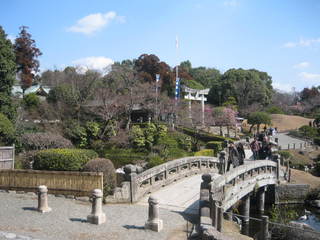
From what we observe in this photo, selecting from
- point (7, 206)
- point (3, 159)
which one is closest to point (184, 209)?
point (7, 206)

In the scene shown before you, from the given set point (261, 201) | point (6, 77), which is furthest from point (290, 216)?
point (6, 77)

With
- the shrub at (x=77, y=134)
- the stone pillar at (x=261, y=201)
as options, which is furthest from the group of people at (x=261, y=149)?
the shrub at (x=77, y=134)

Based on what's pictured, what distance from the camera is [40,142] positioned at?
926 inches

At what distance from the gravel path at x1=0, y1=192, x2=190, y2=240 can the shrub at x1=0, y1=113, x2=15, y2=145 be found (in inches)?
398

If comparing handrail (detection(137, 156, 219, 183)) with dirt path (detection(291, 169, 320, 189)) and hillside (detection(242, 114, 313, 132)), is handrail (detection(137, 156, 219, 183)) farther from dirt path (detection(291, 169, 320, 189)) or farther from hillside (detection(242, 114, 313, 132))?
hillside (detection(242, 114, 313, 132))

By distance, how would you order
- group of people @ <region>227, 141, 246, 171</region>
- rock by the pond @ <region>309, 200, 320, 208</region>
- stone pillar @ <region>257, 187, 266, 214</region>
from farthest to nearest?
rock by the pond @ <region>309, 200, 320, 208</region>
stone pillar @ <region>257, 187, 266, 214</region>
group of people @ <region>227, 141, 246, 171</region>

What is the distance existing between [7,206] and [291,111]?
230ft

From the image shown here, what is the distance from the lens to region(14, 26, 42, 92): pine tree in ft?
136

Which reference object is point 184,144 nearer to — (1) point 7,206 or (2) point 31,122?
(2) point 31,122

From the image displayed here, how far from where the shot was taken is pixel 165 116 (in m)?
41.4

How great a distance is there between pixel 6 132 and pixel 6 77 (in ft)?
16.7

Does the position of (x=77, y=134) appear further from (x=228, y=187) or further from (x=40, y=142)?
(x=228, y=187)

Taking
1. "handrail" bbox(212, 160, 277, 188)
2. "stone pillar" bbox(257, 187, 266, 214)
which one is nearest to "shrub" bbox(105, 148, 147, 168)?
"stone pillar" bbox(257, 187, 266, 214)

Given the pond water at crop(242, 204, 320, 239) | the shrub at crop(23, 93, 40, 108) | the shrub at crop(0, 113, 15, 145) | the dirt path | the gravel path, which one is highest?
the shrub at crop(23, 93, 40, 108)
